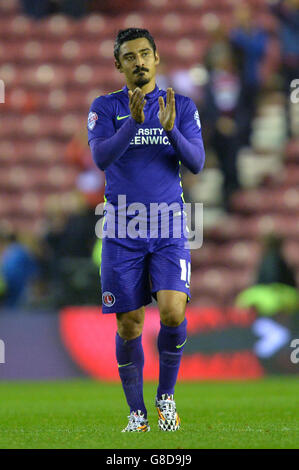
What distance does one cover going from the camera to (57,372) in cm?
1092

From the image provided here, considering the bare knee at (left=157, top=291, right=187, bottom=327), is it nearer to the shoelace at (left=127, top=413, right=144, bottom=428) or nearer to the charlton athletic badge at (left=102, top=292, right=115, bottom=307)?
the charlton athletic badge at (left=102, top=292, right=115, bottom=307)

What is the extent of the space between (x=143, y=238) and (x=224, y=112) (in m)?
8.21

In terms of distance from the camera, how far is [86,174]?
13391 mm

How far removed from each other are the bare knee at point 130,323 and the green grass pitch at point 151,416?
1.68 ft

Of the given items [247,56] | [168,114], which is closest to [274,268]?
[247,56]

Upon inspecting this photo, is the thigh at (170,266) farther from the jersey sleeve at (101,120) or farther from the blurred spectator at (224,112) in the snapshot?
the blurred spectator at (224,112)

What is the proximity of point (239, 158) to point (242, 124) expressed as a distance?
476mm

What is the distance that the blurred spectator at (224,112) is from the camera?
13.2 metres

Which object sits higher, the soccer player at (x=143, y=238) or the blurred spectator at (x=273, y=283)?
the blurred spectator at (x=273, y=283)

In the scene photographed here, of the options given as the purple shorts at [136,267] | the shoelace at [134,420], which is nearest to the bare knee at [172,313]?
the purple shorts at [136,267]

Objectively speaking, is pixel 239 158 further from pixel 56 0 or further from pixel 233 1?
pixel 56 0

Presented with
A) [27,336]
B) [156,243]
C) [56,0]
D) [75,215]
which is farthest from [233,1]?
[156,243]

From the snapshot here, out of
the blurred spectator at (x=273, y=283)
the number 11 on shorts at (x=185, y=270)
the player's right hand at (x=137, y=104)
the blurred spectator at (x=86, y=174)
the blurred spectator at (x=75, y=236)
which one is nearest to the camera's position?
the player's right hand at (x=137, y=104)

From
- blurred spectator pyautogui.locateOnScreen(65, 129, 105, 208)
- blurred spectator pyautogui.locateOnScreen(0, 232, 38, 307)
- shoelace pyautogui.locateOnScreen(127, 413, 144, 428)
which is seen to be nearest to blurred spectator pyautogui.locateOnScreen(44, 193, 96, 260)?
blurred spectator pyautogui.locateOnScreen(65, 129, 105, 208)
